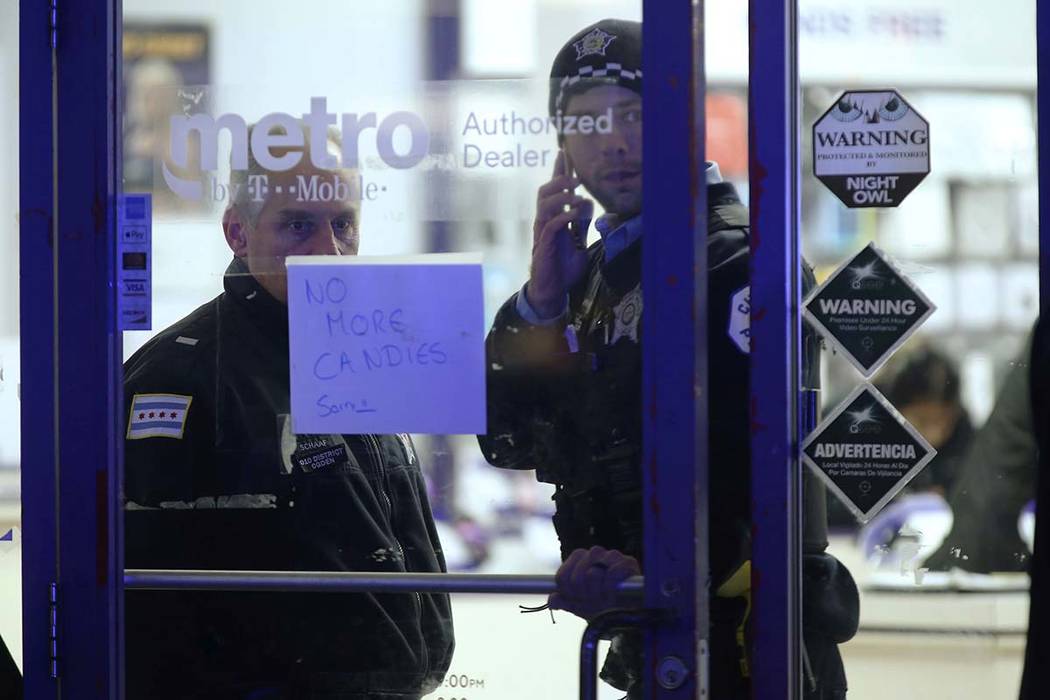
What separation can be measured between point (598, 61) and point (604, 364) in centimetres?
51

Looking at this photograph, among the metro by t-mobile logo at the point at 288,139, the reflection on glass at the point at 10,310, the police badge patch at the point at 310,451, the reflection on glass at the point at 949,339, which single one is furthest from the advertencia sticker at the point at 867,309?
the reflection on glass at the point at 10,310

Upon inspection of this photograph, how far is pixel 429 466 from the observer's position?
234 centimetres

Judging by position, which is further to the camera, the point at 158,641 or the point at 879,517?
the point at 158,641

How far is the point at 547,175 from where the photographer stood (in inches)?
90.0

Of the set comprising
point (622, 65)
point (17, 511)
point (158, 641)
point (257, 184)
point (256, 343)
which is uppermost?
point (622, 65)

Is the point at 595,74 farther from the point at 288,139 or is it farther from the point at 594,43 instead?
the point at 288,139

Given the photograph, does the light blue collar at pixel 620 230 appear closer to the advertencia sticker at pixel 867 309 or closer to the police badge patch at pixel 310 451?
the advertencia sticker at pixel 867 309

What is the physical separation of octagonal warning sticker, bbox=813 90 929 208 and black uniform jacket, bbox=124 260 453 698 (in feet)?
2.86

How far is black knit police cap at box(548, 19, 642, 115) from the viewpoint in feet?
7.40

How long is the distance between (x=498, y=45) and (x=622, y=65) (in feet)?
0.70

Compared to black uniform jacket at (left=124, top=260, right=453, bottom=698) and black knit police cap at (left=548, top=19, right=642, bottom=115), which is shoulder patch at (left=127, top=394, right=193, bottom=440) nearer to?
black uniform jacket at (left=124, top=260, right=453, bottom=698)

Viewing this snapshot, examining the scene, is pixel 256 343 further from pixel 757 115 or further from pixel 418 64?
pixel 757 115

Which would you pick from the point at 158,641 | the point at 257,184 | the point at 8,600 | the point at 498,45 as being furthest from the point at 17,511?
the point at 498,45

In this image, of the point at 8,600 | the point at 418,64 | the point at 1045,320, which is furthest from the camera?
the point at 8,600
